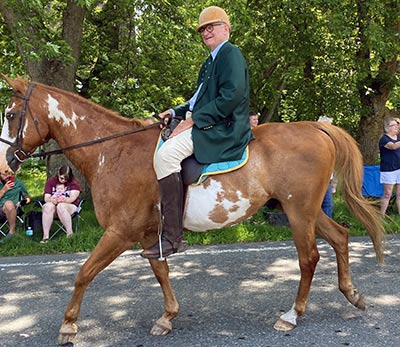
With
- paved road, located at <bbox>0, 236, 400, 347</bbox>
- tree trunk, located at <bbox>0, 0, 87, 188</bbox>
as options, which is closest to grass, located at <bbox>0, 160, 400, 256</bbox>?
paved road, located at <bbox>0, 236, 400, 347</bbox>

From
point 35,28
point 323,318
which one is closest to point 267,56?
point 35,28

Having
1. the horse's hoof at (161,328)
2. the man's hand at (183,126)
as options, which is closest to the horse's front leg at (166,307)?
the horse's hoof at (161,328)

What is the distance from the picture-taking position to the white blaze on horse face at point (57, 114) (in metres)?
4.62

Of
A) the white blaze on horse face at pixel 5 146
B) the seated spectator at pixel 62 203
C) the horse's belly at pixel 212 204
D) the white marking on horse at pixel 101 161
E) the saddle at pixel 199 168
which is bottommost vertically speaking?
the seated spectator at pixel 62 203

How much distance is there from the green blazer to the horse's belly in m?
0.26

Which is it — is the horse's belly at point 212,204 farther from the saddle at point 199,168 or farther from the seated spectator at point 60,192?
the seated spectator at point 60,192

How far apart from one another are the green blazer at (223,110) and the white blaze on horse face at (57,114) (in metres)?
1.14

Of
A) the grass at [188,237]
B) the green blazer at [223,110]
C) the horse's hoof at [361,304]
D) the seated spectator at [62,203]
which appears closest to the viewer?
the green blazer at [223,110]

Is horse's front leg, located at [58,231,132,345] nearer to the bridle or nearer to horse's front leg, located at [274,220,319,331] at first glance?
the bridle

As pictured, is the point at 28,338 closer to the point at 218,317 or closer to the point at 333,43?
the point at 218,317

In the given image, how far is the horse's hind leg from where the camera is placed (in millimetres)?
4945

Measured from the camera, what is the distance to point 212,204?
14.9ft

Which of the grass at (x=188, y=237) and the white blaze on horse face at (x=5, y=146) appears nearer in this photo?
the white blaze on horse face at (x=5, y=146)

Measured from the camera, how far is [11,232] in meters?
8.51
